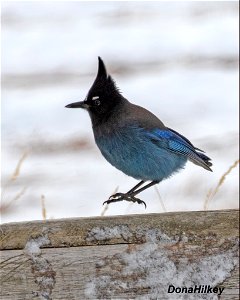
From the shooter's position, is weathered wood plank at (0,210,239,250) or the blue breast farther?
the blue breast

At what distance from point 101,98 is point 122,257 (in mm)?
1334

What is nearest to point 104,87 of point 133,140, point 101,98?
point 101,98

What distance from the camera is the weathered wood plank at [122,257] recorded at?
8.29 ft

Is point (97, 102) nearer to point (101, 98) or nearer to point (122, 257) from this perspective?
point (101, 98)

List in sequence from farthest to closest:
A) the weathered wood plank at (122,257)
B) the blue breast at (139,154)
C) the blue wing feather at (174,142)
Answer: the blue wing feather at (174,142)
the blue breast at (139,154)
the weathered wood plank at (122,257)

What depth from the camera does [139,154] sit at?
3684 mm

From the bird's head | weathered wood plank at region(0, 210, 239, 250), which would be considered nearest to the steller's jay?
the bird's head

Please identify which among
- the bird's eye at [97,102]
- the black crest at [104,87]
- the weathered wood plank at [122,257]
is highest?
the black crest at [104,87]

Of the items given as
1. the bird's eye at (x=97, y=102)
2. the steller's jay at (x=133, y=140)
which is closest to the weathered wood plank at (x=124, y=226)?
the steller's jay at (x=133, y=140)

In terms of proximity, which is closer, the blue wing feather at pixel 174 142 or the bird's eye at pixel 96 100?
the blue wing feather at pixel 174 142

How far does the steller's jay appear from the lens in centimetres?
364

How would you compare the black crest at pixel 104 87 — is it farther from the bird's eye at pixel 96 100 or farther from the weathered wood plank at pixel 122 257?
the weathered wood plank at pixel 122 257

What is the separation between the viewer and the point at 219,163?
4.44m

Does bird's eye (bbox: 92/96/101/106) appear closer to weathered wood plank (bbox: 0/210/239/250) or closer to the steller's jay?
the steller's jay
